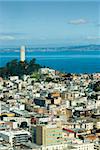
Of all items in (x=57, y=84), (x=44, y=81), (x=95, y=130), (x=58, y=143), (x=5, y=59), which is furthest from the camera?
(x=5, y=59)

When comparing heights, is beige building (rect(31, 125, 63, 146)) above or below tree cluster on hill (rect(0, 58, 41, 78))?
below

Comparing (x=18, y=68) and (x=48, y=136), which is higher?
(x=18, y=68)

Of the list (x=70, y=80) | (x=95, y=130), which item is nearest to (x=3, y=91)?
(x=70, y=80)

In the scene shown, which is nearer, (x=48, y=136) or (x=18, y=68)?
(x=48, y=136)

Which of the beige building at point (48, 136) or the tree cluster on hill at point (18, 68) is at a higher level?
the tree cluster on hill at point (18, 68)

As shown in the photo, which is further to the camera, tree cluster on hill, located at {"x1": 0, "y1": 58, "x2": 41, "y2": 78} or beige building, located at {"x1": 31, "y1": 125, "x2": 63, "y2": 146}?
tree cluster on hill, located at {"x1": 0, "y1": 58, "x2": 41, "y2": 78}

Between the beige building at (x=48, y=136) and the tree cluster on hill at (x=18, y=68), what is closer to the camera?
the beige building at (x=48, y=136)

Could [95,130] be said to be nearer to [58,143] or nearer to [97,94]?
[58,143]

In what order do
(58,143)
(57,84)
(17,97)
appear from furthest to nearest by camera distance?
1. (57,84)
2. (17,97)
3. (58,143)
